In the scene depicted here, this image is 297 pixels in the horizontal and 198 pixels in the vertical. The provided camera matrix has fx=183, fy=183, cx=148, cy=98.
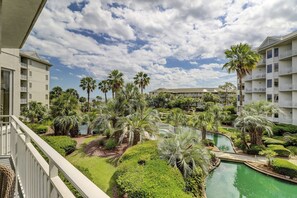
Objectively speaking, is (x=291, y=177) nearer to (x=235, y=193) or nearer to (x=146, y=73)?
(x=235, y=193)

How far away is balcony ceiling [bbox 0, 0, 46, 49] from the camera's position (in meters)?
3.08

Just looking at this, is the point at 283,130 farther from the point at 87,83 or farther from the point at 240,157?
the point at 87,83

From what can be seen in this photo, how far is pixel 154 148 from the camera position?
1021 centimetres

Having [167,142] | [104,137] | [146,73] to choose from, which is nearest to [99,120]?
[104,137]

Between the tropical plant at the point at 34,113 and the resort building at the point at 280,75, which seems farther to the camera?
the tropical plant at the point at 34,113

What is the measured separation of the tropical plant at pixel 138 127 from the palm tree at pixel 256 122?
8.58 m

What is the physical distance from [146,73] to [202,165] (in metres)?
31.2

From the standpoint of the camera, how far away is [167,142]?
9.66 metres

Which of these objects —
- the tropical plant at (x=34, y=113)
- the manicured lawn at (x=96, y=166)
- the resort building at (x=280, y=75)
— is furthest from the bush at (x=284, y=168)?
the tropical plant at (x=34, y=113)

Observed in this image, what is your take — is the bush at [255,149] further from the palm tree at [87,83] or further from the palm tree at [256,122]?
the palm tree at [87,83]

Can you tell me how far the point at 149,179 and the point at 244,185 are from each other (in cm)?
754

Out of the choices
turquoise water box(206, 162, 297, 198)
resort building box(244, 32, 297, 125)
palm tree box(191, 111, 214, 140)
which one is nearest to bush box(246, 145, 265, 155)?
turquoise water box(206, 162, 297, 198)

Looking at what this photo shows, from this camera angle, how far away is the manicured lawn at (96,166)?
31.8ft

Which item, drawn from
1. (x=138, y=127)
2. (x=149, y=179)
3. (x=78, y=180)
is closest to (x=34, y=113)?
(x=138, y=127)
